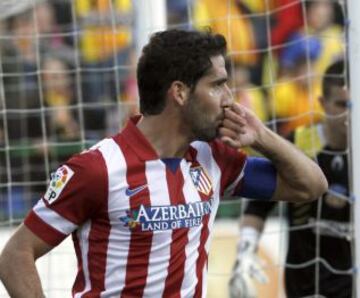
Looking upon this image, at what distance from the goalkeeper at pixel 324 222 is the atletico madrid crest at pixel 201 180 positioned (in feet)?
6.25

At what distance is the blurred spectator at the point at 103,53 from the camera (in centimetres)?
542

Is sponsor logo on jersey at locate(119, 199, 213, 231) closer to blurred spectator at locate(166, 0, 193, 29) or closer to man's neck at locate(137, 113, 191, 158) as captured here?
man's neck at locate(137, 113, 191, 158)

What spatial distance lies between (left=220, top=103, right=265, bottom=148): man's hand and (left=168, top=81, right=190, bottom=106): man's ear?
0.11 metres

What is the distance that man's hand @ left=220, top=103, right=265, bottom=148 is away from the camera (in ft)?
8.64

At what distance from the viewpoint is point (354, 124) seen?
374cm

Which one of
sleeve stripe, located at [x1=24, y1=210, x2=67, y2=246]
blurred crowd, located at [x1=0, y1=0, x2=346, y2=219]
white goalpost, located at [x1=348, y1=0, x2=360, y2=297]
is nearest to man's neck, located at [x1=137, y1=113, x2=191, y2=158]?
sleeve stripe, located at [x1=24, y1=210, x2=67, y2=246]

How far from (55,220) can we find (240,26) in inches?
150

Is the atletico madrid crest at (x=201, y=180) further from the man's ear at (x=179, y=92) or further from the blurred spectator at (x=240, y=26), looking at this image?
the blurred spectator at (x=240, y=26)

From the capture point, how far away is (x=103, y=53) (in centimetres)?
625

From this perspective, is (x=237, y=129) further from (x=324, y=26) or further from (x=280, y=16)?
(x=324, y=26)

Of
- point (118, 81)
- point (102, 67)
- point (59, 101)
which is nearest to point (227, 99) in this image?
point (118, 81)

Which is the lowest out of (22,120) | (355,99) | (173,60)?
(22,120)

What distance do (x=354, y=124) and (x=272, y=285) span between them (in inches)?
77.4

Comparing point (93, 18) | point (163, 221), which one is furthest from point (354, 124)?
point (93, 18)
